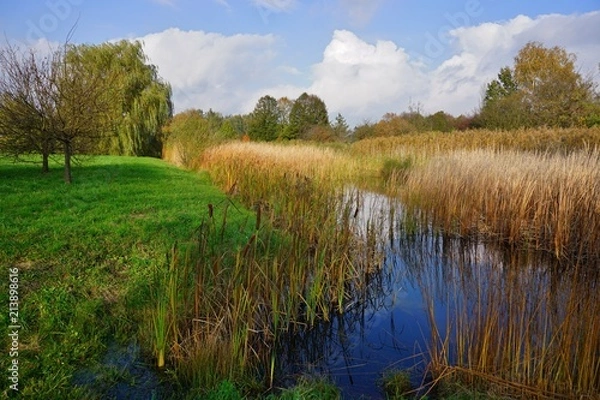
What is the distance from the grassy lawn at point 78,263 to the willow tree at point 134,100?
44.1 ft

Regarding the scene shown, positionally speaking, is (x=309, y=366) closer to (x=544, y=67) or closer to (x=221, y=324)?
(x=221, y=324)

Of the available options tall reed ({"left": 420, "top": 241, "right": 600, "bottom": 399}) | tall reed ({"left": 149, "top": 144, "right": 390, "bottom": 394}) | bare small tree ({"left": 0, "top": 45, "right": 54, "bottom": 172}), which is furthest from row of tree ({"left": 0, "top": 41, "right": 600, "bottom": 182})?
tall reed ({"left": 420, "top": 241, "right": 600, "bottom": 399})

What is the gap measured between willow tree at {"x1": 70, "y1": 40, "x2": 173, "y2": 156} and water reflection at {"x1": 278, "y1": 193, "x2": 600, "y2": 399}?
1893 centimetres

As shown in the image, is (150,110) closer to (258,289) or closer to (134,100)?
(134,100)

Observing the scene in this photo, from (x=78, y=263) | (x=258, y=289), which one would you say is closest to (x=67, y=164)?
(x=78, y=263)

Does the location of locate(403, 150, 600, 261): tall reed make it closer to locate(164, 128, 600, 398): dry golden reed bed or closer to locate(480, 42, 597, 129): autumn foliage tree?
locate(164, 128, 600, 398): dry golden reed bed

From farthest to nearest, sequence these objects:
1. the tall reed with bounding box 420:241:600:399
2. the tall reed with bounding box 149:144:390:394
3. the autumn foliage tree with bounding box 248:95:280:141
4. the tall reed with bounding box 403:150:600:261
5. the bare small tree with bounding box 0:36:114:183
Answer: the autumn foliage tree with bounding box 248:95:280:141
the bare small tree with bounding box 0:36:114:183
the tall reed with bounding box 403:150:600:261
the tall reed with bounding box 149:144:390:394
the tall reed with bounding box 420:241:600:399

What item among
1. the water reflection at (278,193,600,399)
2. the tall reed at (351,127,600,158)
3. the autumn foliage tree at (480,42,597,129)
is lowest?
the water reflection at (278,193,600,399)

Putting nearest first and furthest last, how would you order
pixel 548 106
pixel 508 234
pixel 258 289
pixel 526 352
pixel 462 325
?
1. pixel 526 352
2. pixel 462 325
3. pixel 258 289
4. pixel 508 234
5. pixel 548 106

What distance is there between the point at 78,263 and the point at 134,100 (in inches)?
764

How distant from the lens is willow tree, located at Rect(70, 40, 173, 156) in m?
20.9

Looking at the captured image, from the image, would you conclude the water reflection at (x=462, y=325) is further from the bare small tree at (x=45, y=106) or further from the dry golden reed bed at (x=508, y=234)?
the bare small tree at (x=45, y=106)

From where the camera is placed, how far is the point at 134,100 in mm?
21516

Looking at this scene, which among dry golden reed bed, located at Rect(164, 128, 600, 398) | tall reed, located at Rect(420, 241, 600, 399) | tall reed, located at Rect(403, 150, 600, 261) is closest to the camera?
tall reed, located at Rect(420, 241, 600, 399)
